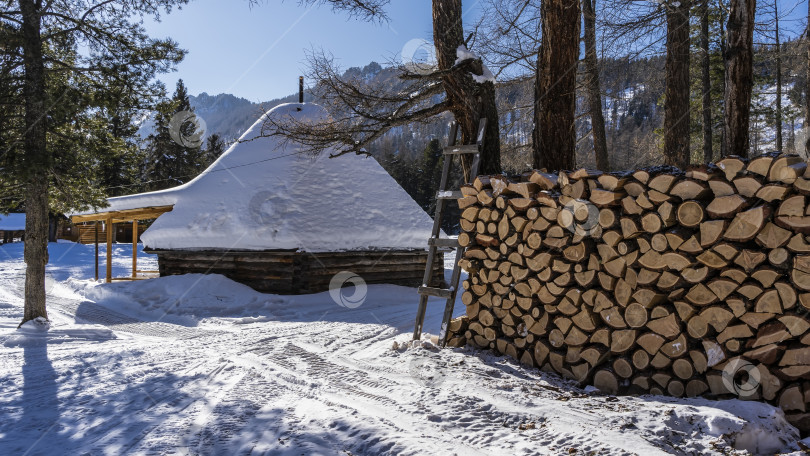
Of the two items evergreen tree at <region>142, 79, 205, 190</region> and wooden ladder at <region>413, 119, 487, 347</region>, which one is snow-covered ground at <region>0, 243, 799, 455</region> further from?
evergreen tree at <region>142, 79, 205, 190</region>

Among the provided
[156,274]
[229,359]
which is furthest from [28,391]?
[156,274]

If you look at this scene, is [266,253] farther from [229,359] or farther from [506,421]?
[506,421]

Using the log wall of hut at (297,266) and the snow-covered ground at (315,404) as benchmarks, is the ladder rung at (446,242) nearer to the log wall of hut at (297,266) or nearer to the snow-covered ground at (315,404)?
the snow-covered ground at (315,404)

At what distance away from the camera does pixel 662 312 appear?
152 inches

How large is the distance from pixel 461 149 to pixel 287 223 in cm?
682

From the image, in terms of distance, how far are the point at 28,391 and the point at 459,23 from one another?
6.49 meters

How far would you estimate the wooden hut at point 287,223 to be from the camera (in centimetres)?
1183

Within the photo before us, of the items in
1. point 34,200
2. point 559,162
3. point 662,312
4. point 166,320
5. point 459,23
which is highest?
point 459,23

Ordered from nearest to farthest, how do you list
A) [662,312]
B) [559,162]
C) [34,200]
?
[662,312] → [559,162] → [34,200]

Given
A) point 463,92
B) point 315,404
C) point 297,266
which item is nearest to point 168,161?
point 297,266

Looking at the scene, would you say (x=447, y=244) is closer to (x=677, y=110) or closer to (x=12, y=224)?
(x=677, y=110)

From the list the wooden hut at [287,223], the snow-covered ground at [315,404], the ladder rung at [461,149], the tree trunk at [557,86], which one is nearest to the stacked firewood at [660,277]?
the snow-covered ground at [315,404]

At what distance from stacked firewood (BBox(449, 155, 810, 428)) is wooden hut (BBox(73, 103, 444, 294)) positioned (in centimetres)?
712

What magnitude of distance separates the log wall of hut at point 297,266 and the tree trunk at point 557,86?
212 inches
